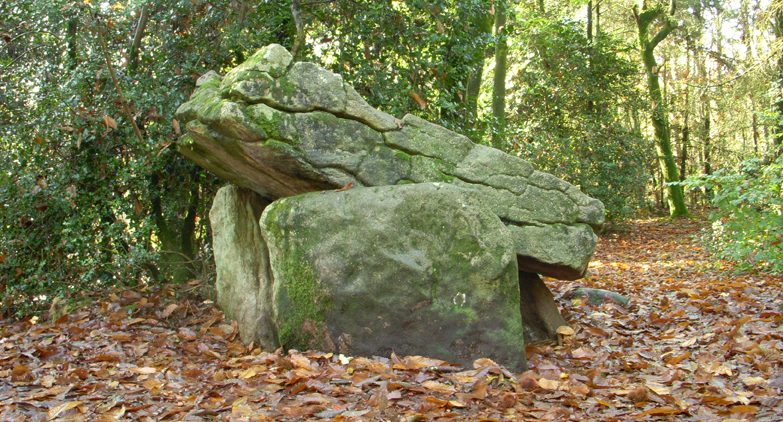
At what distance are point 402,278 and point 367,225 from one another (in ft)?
1.59

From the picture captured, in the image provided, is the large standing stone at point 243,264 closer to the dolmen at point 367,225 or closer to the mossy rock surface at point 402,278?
the dolmen at point 367,225

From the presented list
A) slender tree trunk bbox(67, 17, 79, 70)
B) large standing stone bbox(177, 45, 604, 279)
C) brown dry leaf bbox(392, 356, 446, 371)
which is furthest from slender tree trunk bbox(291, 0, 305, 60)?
brown dry leaf bbox(392, 356, 446, 371)

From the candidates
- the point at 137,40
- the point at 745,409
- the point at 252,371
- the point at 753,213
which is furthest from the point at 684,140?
the point at 252,371

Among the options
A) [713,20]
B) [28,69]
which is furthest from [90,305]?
[713,20]

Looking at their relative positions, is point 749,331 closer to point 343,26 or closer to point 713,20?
point 343,26

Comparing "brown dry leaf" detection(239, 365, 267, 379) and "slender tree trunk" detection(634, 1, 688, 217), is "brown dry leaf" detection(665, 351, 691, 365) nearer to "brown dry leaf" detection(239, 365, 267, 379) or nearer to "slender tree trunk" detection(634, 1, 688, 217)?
"brown dry leaf" detection(239, 365, 267, 379)

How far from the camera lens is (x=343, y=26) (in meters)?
8.10

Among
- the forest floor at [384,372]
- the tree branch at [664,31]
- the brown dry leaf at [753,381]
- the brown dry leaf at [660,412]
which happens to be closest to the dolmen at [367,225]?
the forest floor at [384,372]

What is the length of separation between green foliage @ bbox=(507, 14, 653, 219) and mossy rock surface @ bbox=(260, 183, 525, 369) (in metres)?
11.2

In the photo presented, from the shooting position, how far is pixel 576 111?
56.0 feet

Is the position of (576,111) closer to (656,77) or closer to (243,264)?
(656,77)

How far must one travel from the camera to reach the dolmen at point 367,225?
17.1 feet

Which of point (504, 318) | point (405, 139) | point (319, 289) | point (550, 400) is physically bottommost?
point (550, 400)

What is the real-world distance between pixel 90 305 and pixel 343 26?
416 centimetres
